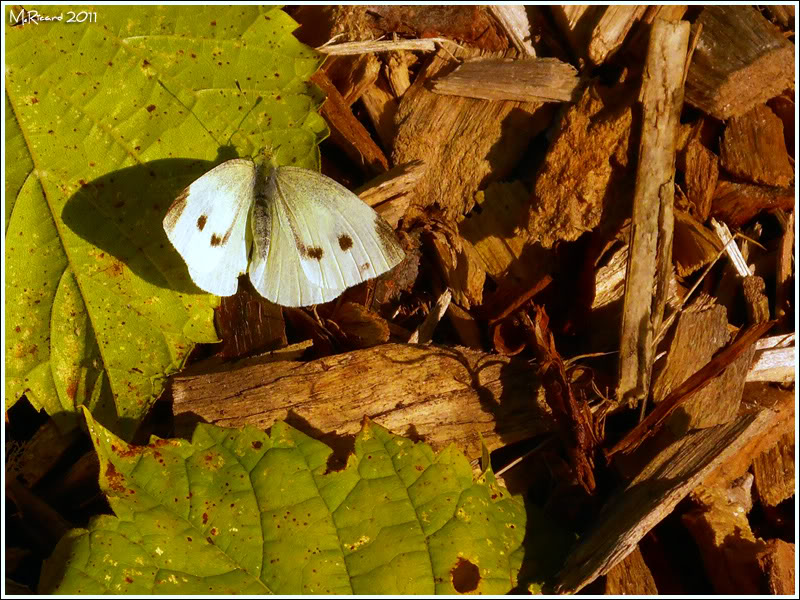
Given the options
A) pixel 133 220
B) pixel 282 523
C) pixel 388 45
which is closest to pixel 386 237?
pixel 388 45

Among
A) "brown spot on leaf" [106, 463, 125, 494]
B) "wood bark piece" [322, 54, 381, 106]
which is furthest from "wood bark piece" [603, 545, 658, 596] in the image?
"wood bark piece" [322, 54, 381, 106]

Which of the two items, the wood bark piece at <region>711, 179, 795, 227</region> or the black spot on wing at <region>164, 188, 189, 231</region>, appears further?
the wood bark piece at <region>711, 179, 795, 227</region>

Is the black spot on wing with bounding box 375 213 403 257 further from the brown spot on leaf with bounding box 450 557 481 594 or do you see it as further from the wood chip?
the brown spot on leaf with bounding box 450 557 481 594

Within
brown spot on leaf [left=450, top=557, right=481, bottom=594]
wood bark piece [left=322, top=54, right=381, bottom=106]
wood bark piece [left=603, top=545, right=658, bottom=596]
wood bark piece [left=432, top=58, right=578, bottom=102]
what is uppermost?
wood bark piece [left=322, top=54, right=381, bottom=106]

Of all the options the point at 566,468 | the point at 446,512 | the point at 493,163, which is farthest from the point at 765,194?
the point at 446,512

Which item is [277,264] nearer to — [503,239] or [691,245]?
[503,239]

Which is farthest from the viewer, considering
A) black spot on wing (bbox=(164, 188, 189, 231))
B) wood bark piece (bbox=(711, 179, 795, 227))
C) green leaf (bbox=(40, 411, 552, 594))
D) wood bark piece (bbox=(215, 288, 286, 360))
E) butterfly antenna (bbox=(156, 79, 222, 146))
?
wood bark piece (bbox=(711, 179, 795, 227))

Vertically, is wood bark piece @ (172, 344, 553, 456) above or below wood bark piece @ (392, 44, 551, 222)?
below

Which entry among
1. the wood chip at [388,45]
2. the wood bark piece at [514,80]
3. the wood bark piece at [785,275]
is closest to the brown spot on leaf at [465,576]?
the wood bark piece at [785,275]
